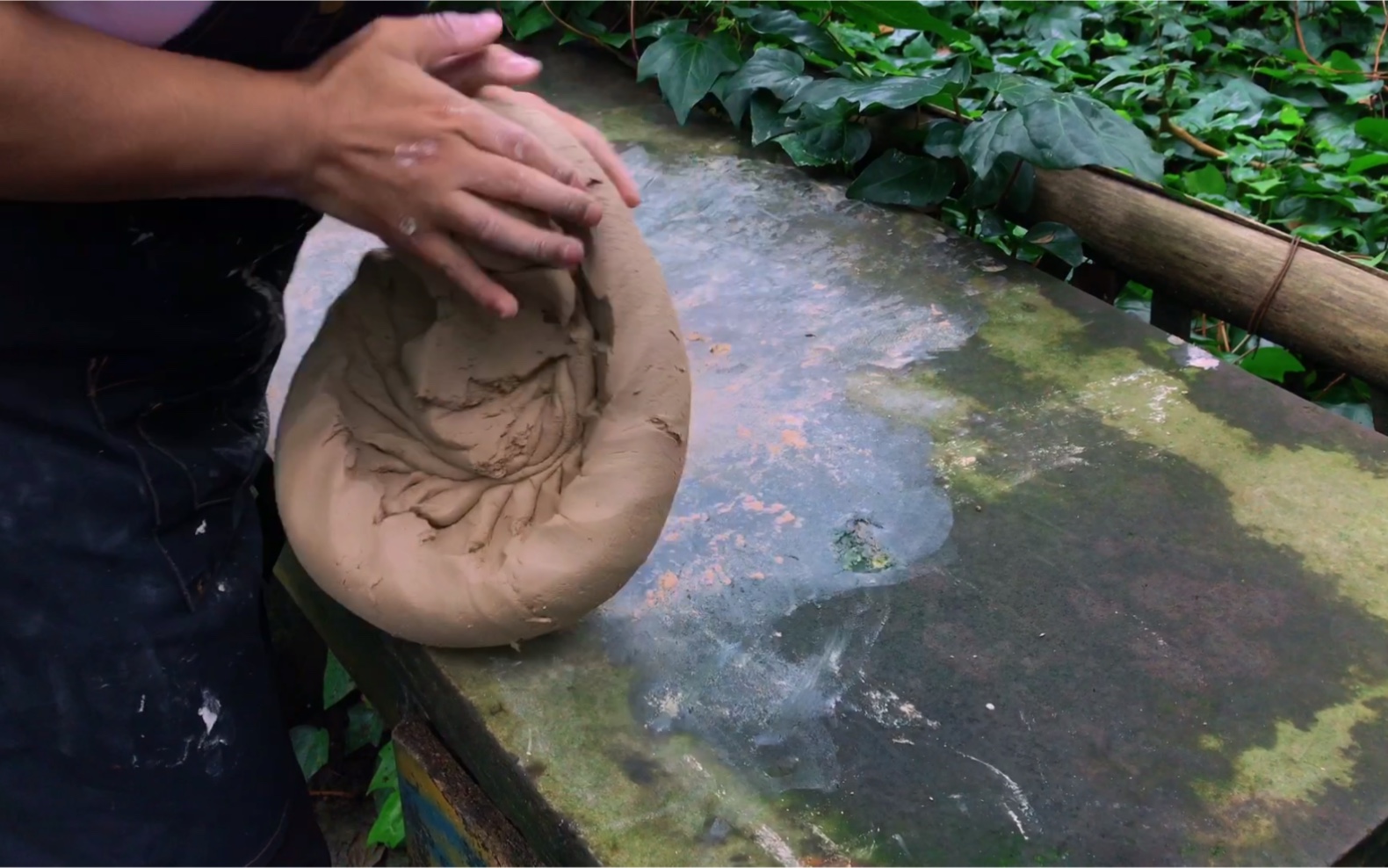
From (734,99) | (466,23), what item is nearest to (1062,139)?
(734,99)

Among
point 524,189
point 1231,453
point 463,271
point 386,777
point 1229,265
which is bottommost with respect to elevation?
point 386,777

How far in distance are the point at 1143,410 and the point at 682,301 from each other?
93 centimetres

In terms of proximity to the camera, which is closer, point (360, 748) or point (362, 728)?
point (362, 728)

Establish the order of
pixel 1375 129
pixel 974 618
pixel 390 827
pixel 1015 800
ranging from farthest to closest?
pixel 1375 129, pixel 390 827, pixel 974 618, pixel 1015 800

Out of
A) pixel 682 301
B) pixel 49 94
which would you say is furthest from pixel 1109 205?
pixel 49 94

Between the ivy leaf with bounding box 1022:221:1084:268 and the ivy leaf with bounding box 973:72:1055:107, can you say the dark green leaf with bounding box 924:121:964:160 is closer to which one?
the ivy leaf with bounding box 973:72:1055:107

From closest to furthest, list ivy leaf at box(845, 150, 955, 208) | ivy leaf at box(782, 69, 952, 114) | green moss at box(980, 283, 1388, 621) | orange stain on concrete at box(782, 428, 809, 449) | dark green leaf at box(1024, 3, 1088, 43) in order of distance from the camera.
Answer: green moss at box(980, 283, 1388, 621) → orange stain on concrete at box(782, 428, 809, 449) → ivy leaf at box(782, 69, 952, 114) → ivy leaf at box(845, 150, 955, 208) → dark green leaf at box(1024, 3, 1088, 43)

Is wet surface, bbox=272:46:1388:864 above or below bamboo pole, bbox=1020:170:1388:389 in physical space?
below

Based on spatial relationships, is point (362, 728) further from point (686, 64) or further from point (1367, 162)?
point (1367, 162)

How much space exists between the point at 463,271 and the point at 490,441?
299 millimetres

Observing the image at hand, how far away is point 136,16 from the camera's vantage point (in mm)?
1146

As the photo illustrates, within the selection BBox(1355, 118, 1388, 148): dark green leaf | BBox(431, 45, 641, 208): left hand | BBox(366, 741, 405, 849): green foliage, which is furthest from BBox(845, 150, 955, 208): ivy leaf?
BBox(366, 741, 405, 849): green foliage

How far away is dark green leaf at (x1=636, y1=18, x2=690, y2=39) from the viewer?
3.05 m

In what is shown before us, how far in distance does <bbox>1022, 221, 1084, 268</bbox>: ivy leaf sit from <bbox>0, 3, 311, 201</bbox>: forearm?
67.8 inches
